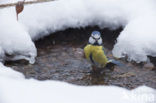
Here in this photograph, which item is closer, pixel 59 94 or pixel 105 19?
pixel 59 94

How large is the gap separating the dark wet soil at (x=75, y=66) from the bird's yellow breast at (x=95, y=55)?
16cm

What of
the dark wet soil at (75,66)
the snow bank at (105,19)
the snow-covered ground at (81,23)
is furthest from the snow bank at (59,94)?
the snow bank at (105,19)

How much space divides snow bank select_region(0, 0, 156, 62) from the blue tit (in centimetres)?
33

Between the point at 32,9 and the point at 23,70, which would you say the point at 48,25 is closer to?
the point at 32,9

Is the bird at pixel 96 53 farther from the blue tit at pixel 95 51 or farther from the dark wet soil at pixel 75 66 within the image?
the dark wet soil at pixel 75 66

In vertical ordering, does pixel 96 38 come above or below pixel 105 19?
below

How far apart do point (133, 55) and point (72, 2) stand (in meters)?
1.07

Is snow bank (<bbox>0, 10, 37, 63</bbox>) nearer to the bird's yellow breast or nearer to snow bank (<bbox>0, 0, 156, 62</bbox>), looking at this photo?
snow bank (<bbox>0, 0, 156, 62</bbox>)

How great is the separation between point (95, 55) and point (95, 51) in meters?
0.06

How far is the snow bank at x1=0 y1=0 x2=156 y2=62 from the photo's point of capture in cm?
368

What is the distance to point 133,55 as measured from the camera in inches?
145

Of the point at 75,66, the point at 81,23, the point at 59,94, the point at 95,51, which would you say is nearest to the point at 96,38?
the point at 95,51

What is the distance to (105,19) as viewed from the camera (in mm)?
4023

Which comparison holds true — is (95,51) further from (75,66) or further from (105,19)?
(105,19)
